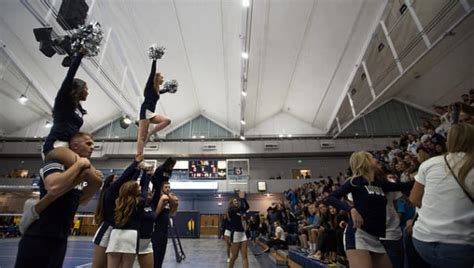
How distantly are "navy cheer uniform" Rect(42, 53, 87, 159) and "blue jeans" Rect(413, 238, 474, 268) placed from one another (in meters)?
2.05

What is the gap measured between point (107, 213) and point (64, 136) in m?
1.40

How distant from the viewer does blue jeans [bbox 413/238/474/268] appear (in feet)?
3.80

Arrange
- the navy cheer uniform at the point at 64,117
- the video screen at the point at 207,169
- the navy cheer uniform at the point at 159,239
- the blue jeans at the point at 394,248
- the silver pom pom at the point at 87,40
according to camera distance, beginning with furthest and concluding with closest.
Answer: the video screen at the point at 207,169 → the navy cheer uniform at the point at 159,239 → the blue jeans at the point at 394,248 → the silver pom pom at the point at 87,40 → the navy cheer uniform at the point at 64,117

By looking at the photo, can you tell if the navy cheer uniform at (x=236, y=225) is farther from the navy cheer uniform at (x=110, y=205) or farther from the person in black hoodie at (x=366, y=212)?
the person in black hoodie at (x=366, y=212)

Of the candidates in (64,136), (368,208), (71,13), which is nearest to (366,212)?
(368,208)

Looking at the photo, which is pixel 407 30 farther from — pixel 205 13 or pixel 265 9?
pixel 205 13

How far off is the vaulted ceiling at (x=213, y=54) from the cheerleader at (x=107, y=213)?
556 cm

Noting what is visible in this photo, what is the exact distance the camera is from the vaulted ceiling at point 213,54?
8.77m

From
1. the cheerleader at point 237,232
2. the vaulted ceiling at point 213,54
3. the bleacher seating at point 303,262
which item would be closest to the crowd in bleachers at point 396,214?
the bleacher seating at point 303,262

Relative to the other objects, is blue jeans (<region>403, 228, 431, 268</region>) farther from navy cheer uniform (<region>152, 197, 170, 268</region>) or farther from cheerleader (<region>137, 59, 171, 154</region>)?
cheerleader (<region>137, 59, 171, 154</region>)

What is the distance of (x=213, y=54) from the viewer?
11.3 m

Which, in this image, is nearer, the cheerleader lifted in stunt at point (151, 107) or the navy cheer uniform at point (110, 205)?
the navy cheer uniform at point (110, 205)

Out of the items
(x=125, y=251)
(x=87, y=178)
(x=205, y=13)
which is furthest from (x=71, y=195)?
(x=205, y=13)

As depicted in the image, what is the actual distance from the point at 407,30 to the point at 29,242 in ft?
37.0
